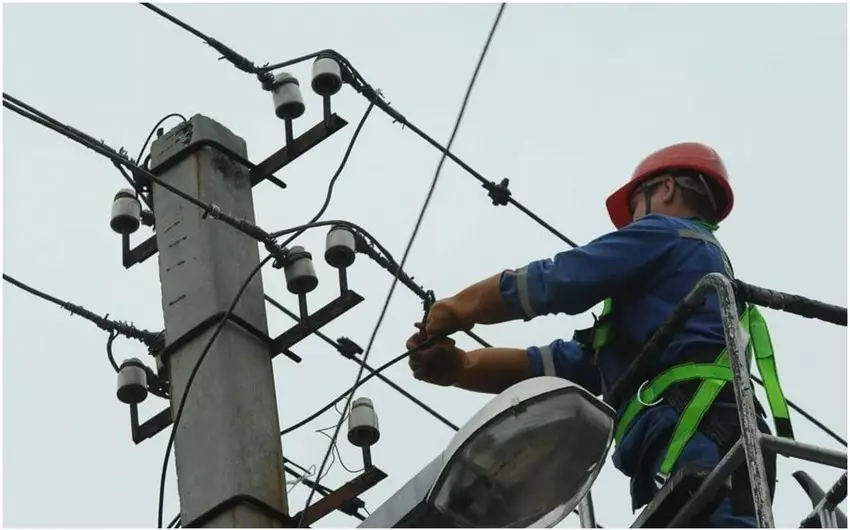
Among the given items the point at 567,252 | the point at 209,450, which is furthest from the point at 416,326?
the point at 209,450

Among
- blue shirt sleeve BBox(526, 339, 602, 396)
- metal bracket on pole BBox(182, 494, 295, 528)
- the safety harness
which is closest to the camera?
metal bracket on pole BBox(182, 494, 295, 528)

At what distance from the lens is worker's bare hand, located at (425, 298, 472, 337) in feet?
22.7

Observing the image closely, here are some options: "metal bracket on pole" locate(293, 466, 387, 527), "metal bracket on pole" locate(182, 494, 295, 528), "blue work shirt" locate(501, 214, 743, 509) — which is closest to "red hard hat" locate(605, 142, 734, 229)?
"blue work shirt" locate(501, 214, 743, 509)

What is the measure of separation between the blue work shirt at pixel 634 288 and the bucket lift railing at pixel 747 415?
9.0 inches

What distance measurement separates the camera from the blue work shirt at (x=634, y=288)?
6.61 m

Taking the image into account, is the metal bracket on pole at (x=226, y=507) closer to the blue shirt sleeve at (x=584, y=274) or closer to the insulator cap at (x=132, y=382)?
the insulator cap at (x=132, y=382)

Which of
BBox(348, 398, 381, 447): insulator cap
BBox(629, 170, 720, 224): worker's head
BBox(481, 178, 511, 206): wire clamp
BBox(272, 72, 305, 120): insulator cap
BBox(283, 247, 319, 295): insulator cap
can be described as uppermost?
BBox(481, 178, 511, 206): wire clamp

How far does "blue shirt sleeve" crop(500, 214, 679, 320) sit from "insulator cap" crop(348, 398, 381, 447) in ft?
2.15

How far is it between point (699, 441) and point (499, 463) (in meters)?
0.86

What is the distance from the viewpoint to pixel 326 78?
7469mm

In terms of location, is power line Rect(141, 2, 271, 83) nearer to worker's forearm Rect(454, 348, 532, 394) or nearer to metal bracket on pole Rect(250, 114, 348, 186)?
metal bracket on pole Rect(250, 114, 348, 186)

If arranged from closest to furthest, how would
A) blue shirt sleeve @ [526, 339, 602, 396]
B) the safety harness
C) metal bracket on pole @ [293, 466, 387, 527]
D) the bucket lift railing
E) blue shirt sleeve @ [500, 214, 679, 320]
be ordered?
the bucket lift railing → the safety harness → metal bracket on pole @ [293, 466, 387, 527] → blue shirt sleeve @ [500, 214, 679, 320] → blue shirt sleeve @ [526, 339, 602, 396]

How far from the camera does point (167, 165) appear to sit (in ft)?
23.5

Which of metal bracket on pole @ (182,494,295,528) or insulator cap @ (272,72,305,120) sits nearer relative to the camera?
metal bracket on pole @ (182,494,295,528)
